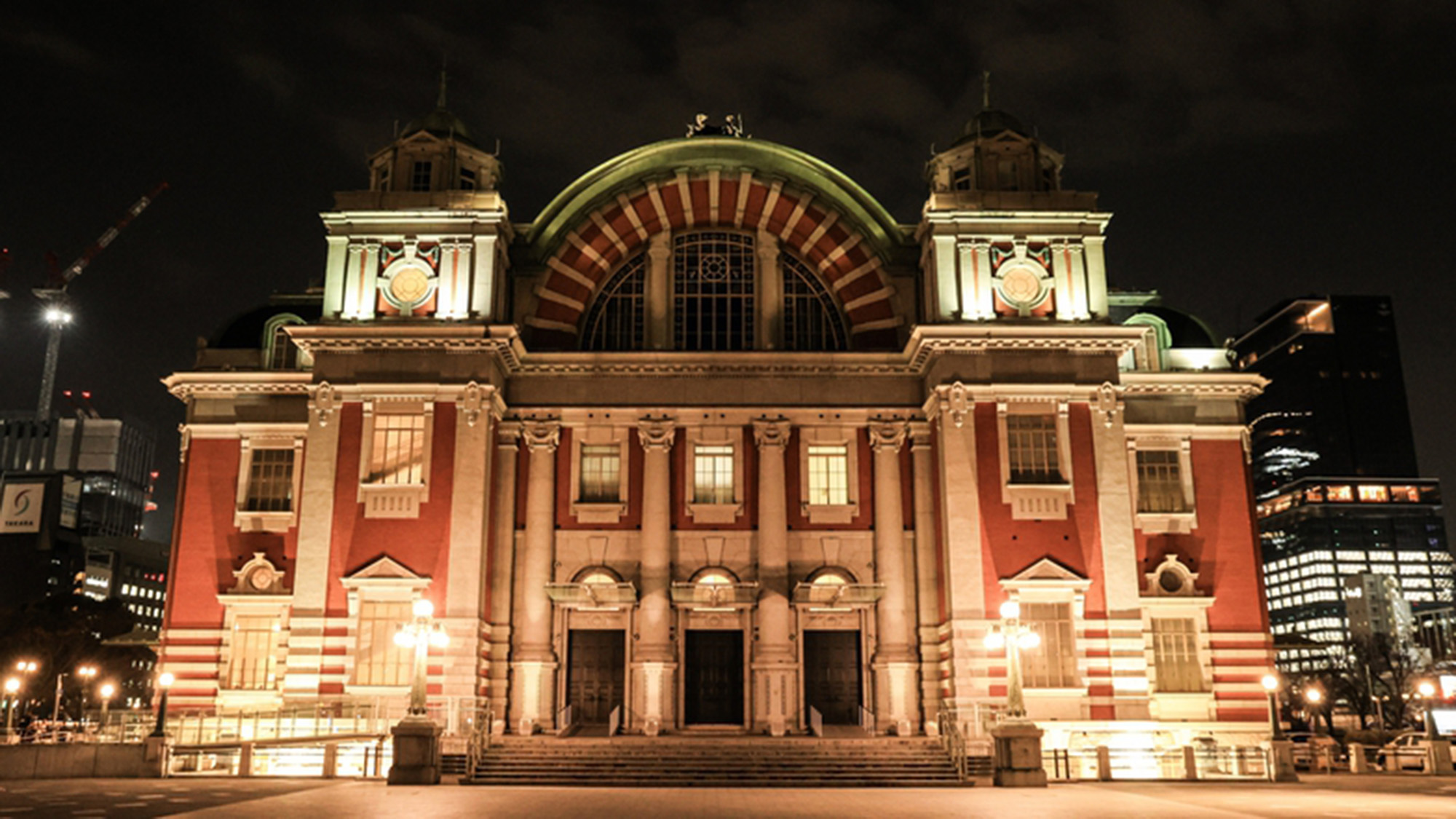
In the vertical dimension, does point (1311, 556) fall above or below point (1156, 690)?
above

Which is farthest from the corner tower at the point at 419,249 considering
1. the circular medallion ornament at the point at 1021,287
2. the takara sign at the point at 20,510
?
the takara sign at the point at 20,510

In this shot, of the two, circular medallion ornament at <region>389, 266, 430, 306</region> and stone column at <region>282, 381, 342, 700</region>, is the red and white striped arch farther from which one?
stone column at <region>282, 381, 342, 700</region>

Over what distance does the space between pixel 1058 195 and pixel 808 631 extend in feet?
50.7

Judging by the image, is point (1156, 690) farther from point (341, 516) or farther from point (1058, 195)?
point (341, 516)

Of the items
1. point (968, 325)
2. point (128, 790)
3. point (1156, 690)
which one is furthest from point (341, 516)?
point (1156, 690)

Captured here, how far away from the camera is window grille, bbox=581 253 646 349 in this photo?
125 feet

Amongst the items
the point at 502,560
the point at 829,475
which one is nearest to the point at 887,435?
the point at 829,475

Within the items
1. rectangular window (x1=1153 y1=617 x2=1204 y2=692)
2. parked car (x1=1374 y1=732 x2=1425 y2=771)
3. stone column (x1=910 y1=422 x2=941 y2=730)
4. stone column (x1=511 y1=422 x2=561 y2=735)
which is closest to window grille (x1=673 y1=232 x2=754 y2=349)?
stone column (x1=511 y1=422 x2=561 y2=735)

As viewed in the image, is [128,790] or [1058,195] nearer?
[128,790]

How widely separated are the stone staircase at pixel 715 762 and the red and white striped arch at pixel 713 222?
13.0 metres

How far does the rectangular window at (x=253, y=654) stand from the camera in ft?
114

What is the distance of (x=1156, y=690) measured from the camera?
1369 inches

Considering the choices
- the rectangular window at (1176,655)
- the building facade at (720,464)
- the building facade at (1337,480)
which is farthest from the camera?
the building facade at (1337,480)

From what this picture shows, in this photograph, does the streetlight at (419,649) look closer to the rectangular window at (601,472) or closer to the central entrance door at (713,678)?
the rectangular window at (601,472)
